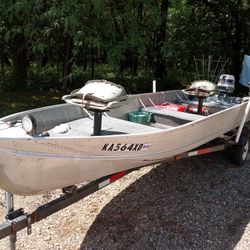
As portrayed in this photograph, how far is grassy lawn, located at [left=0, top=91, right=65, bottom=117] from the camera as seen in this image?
22.7 ft

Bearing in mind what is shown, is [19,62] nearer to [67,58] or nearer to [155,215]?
[67,58]

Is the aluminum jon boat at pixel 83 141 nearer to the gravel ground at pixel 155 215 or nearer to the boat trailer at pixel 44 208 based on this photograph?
the boat trailer at pixel 44 208

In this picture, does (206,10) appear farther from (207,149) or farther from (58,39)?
(207,149)

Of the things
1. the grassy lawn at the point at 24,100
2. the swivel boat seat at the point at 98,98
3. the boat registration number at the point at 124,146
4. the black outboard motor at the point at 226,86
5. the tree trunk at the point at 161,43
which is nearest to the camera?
the boat registration number at the point at 124,146

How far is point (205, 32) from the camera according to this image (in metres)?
9.89

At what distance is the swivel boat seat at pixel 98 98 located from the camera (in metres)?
2.83

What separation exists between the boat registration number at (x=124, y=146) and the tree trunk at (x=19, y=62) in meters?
6.00

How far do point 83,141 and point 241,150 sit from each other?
296cm

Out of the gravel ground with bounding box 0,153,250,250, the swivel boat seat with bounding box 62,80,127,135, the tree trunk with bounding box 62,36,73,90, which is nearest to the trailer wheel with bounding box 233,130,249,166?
the gravel ground with bounding box 0,153,250,250

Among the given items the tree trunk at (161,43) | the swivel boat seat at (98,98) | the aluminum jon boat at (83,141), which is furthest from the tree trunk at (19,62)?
the swivel boat seat at (98,98)

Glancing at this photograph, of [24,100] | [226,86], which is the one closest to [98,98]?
[226,86]

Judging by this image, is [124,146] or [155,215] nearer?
[124,146]

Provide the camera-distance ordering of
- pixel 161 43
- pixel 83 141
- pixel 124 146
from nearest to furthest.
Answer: pixel 83 141, pixel 124 146, pixel 161 43

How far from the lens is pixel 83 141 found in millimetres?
2547
